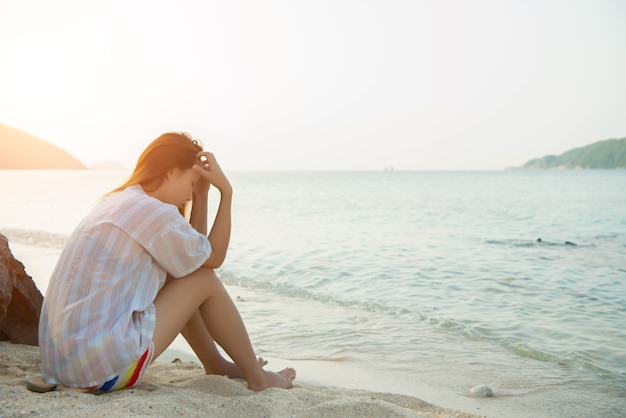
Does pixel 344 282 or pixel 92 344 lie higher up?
pixel 92 344

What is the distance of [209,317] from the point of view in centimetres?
322

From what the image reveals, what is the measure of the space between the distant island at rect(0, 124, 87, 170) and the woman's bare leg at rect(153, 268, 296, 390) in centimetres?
12509

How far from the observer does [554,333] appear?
18.8 ft

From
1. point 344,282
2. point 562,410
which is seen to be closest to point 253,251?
point 344,282

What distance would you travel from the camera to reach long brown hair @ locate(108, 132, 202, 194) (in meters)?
3.03

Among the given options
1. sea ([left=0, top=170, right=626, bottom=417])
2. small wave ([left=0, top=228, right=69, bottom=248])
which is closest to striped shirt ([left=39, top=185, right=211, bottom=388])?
sea ([left=0, top=170, right=626, bottom=417])

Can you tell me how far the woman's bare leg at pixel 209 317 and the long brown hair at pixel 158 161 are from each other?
0.54 m

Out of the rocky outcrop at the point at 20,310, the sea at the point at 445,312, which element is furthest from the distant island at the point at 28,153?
the rocky outcrop at the point at 20,310

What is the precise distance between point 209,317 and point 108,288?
2.13ft

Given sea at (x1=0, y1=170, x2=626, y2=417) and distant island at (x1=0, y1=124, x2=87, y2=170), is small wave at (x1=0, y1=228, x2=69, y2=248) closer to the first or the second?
sea at (x1=0, y1=170, x2=626, y2=417)

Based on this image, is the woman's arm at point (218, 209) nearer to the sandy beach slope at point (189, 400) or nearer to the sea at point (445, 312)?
the sandy beach slope at point (189, 400)

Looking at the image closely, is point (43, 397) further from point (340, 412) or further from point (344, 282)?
point (344, 282)

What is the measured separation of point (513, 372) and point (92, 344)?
3.31 m

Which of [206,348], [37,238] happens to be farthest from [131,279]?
[37,238]
